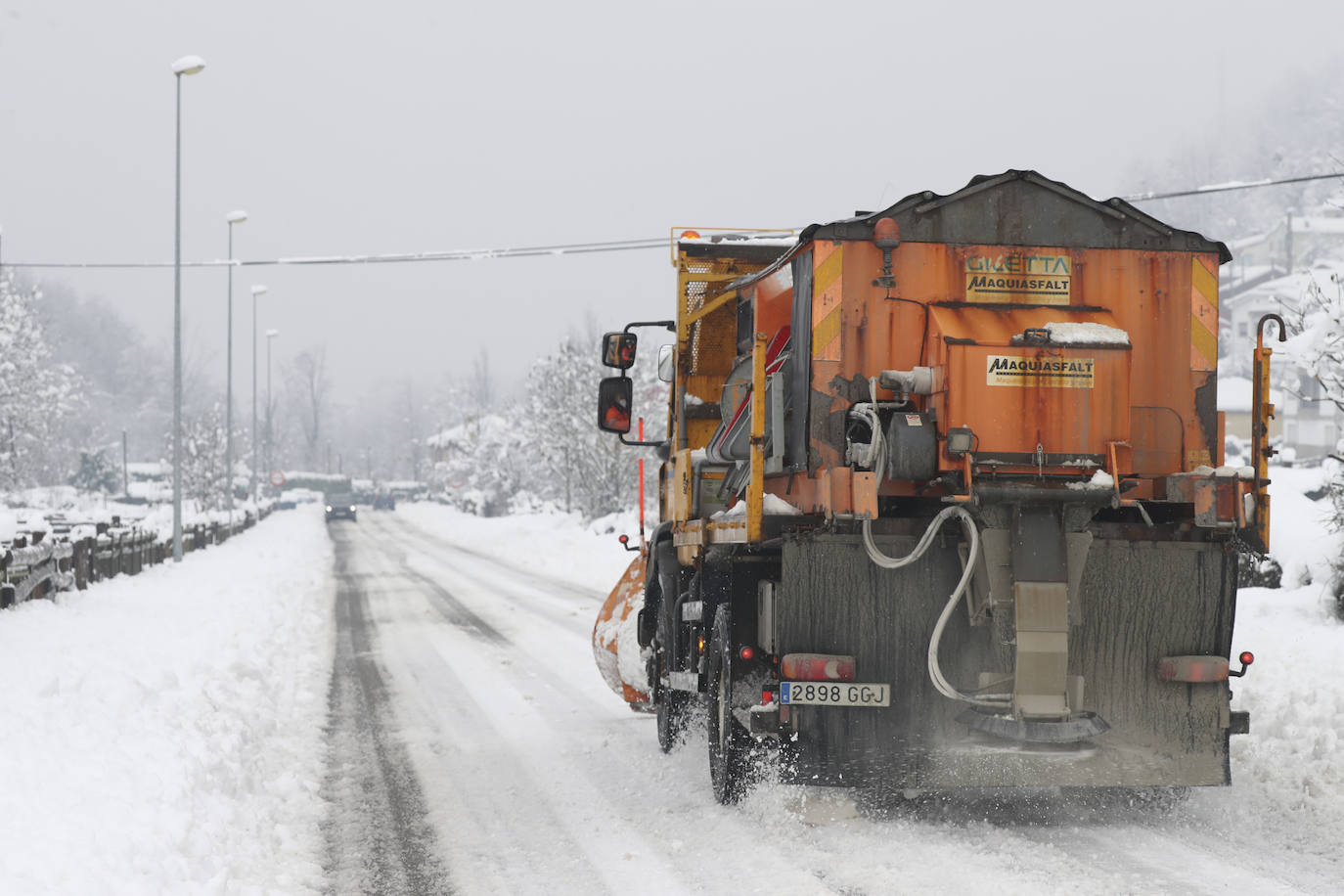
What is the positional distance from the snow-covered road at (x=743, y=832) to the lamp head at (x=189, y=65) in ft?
69.6

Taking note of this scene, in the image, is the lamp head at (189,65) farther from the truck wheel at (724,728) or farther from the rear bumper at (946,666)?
the rear bumper at (946,666)

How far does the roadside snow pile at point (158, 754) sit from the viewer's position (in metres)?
5.16

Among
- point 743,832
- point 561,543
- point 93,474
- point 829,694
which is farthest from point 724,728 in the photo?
point 93,474

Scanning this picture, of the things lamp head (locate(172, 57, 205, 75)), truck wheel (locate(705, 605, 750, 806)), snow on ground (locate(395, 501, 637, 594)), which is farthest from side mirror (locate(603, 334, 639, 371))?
lamp head (locate(172, 57, 205, 75))

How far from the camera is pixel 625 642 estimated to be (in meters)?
8.88

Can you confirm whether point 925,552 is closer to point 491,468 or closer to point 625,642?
point 625,642

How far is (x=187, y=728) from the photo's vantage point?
778 cm

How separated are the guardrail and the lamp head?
9.57 metres

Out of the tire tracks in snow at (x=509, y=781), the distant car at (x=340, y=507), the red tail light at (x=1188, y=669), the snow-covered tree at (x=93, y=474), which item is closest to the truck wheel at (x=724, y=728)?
the tire tracks in snow at (x=509, y=781)

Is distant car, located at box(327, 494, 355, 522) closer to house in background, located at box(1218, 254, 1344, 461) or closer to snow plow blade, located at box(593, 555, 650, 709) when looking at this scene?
house in background, located at box(1218, 254, 1344, 461)

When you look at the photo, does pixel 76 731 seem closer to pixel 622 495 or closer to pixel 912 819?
pixel 912 819

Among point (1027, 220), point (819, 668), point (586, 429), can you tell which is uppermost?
point (1027, 220)

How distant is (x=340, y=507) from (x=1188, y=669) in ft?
218

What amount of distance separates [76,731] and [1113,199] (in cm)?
612
